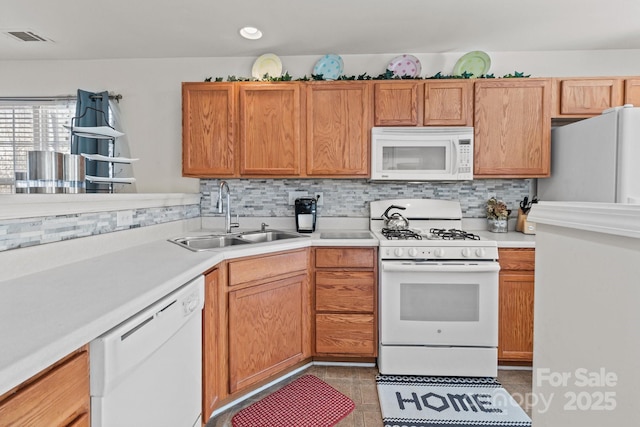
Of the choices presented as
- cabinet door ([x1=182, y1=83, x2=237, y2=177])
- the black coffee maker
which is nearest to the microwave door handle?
the black coffee maker

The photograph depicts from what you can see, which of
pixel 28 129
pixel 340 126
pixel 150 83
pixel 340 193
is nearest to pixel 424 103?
pixel 340 126

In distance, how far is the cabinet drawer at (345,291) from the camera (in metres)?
2.31

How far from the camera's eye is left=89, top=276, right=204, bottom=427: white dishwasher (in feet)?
2.79

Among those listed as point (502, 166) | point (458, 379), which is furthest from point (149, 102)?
point (458, 379)

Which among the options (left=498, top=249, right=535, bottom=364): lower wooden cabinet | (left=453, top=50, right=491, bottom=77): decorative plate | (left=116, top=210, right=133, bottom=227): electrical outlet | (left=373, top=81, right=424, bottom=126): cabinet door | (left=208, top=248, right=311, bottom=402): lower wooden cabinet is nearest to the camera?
(left=208, top=248, right=311, bottom=402): lower wooden cabinet

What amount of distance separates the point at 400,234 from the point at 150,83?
8.13 feet

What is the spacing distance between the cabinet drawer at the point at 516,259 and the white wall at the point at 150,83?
62.6 inches

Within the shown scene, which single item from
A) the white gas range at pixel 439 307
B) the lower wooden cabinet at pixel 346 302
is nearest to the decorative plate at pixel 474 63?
the white gas range at pixel 439 307

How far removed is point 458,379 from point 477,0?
2.39 metres

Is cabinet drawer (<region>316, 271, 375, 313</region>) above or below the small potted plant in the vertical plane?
below

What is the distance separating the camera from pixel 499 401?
198 centimetres

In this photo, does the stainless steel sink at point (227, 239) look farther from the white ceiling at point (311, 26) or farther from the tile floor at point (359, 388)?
the white ceiling at point (311, 26)

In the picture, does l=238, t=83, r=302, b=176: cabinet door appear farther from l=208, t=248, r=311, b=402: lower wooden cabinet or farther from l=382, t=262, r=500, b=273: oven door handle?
l=382, t=262, r=500, b=273: oven door handle

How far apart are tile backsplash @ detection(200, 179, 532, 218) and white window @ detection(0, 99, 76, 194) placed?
1394 millimetres
